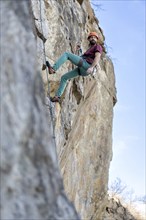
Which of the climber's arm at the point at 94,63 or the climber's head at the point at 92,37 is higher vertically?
the climber's head at the point at 92,37

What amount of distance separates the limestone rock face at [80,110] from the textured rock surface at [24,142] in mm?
4467

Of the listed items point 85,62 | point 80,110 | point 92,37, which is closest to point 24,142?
point 85,62

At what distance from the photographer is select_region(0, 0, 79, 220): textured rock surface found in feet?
8.57

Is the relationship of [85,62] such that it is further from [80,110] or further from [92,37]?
[80,110]

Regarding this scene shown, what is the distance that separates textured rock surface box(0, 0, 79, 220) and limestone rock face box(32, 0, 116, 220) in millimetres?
4467

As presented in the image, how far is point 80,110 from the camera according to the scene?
10.3 m

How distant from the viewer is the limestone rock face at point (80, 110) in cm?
827

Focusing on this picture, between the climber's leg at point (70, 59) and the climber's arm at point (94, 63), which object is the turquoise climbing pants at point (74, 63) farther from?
the climber's arm at point (94, 63)

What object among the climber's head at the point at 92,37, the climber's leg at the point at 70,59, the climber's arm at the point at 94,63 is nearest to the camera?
the climber's leg at the point at 70,59

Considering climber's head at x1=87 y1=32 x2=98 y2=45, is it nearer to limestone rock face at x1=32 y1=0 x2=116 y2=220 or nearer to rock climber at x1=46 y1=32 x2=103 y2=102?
rock climber at x1=46 y1=32 x2=103 y2=102

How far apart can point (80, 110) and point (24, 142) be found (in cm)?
765

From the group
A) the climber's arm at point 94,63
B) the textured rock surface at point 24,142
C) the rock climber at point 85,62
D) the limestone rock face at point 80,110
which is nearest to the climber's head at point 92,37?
the rock climber at point 85,62

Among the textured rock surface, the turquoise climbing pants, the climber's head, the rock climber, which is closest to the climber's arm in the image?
the rock climber

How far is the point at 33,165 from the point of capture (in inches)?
106
